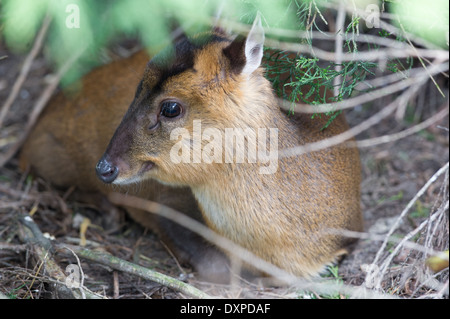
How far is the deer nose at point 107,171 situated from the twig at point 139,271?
25.8 inches

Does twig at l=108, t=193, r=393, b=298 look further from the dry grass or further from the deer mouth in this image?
the deer mouth

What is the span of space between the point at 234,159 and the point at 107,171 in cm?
90

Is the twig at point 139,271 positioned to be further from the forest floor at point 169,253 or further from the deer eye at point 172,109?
the deer eye at point 172,109

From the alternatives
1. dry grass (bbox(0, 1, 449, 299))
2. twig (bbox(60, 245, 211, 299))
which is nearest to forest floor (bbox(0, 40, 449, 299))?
dry grass (bbox(0, 1, 449, 299))

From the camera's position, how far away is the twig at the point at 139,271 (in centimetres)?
389

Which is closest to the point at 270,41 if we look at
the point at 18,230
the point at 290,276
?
the point at 290,276

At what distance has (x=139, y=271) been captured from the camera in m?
4.02

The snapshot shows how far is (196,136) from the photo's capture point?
3.76 m

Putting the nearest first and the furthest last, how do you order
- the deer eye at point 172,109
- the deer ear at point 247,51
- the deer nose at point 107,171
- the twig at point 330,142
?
the deer ear at point 247,51
the deer eye at point 172,109
the deer nose at point 107,171
the twig at point 330,142

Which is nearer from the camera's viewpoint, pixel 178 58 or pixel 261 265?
pixel 178 58

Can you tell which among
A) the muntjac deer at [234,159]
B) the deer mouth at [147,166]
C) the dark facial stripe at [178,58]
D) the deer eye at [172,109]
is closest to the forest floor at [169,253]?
the muntjac deer at [234,159]

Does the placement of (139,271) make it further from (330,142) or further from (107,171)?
(330,142)

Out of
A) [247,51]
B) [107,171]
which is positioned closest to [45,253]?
[107,171]

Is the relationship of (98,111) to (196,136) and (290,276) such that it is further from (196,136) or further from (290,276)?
(290,276)
